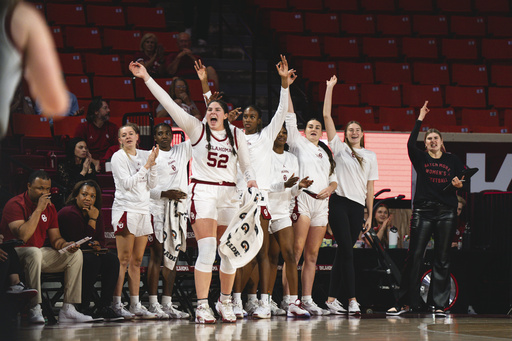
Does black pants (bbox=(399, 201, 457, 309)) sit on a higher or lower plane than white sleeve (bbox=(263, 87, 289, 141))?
lower

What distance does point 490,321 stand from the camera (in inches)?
267

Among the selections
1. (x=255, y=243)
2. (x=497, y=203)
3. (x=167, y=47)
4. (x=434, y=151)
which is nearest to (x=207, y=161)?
(x=255, y=243)

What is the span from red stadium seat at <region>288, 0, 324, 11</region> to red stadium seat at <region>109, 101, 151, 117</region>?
5.08 m

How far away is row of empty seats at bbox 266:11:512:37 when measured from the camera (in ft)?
44.8

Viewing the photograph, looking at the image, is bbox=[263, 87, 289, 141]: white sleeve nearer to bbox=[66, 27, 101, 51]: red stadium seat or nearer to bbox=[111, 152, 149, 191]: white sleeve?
bbox=[111, 152, 149, 191]: white sleeve

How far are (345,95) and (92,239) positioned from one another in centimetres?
651

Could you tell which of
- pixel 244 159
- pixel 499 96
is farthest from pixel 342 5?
pixel 244 159

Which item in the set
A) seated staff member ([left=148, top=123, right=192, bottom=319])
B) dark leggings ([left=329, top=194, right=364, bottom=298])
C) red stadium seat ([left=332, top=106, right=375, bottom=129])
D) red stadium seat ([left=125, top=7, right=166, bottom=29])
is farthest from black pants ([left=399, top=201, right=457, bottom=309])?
red stadium seat ([left=125, top=7, right=166, bottom=29])

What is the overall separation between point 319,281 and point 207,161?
3112 millimetres

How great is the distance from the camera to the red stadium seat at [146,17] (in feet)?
41.8

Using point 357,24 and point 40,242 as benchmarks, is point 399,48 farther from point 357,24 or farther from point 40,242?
point 40,242

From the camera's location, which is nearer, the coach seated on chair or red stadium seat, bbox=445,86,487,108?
the coach seated on chair

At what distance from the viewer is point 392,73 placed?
43.2 ft

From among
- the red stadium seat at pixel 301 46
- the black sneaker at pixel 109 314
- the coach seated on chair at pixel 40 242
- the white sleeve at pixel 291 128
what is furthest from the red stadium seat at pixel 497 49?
the coach seated on chair at pixel 40 242
